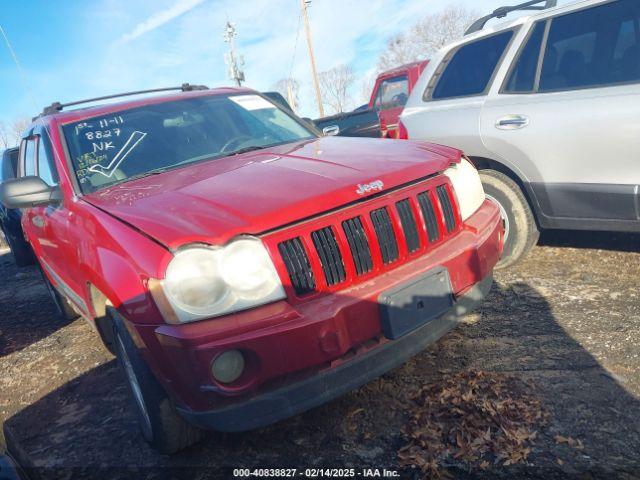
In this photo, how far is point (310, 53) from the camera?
24.9 meters

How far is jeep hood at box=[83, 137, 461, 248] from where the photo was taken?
73.2 inches

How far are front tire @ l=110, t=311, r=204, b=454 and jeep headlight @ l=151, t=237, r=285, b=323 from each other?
1.43ft

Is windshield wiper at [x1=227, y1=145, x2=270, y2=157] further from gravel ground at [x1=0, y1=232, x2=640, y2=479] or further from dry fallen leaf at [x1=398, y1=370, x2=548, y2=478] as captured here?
dry fallen leaf at [x1=398, y1=370, x2=548, y2=478]

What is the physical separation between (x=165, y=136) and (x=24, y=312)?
333 centimetres

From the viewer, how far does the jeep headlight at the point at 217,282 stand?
173 centimetres

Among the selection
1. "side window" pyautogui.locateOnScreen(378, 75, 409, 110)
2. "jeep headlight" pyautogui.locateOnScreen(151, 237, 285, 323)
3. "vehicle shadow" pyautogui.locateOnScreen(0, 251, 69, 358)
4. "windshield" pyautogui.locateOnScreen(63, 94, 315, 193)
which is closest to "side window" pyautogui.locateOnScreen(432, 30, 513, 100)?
"windshield" pyautogui.locateOnScreen(63, 94, 315, 193)

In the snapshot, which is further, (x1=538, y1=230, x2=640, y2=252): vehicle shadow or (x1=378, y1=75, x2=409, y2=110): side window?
(x1=378, y1=75, x2=409, y2=110): side window

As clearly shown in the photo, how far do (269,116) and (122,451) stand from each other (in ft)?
8.04

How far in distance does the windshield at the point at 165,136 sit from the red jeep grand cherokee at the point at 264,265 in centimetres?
3

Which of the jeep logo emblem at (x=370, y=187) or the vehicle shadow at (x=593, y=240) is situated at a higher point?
the jeep logo emblem at (x=370, y=187)

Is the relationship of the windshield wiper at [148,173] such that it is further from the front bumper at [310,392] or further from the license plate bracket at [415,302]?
the license plate bracket at [415,302]

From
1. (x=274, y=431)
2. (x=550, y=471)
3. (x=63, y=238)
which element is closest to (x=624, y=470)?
(x=550, y=471)

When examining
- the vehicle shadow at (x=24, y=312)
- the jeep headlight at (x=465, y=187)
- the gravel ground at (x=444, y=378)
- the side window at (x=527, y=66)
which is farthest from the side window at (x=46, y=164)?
the side window at (x=527, y=66)

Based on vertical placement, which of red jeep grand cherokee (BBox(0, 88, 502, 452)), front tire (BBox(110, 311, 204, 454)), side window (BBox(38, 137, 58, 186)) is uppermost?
side window (BBox(38, 137, 58, 186))
